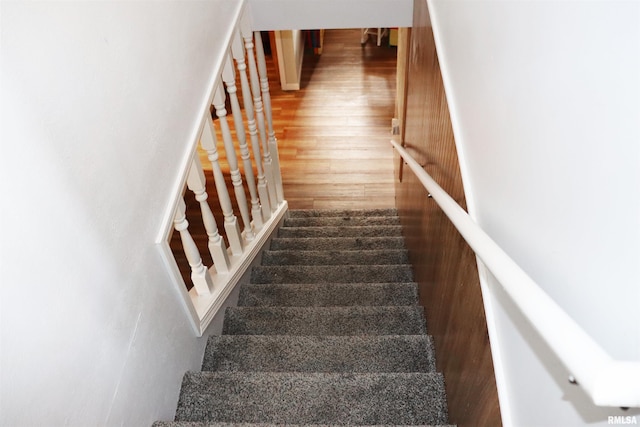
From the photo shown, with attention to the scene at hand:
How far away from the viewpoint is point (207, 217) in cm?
212

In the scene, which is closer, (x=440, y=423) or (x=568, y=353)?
(x=568, y=353)

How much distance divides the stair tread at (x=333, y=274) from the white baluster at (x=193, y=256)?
78 cm

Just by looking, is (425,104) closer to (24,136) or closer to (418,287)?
(418,287)

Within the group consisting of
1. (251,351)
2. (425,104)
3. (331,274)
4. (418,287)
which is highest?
(425,104)

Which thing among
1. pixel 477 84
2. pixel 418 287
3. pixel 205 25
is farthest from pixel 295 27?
pixel 477 84

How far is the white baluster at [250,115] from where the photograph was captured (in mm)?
2599

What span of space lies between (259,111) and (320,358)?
1810mm

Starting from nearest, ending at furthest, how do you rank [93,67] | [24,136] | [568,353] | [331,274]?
1. [568,353]
2. [24,136]
3. [93,67]
4. [331,274]

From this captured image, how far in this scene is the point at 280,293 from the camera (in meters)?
2.50

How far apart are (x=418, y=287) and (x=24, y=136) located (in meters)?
1.91

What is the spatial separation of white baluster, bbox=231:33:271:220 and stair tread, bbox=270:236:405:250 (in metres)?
0.27

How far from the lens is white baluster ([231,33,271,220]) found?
8.53 feet

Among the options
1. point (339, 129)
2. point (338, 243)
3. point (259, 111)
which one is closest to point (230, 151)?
point (259, 111)

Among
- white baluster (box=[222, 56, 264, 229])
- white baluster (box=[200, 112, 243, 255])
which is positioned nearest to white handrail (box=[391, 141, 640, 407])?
white baluster (box=[200, 112, 243, 255])
